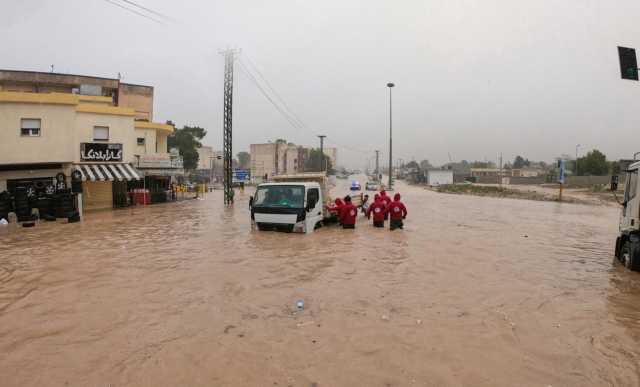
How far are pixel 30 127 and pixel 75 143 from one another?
1903 mm

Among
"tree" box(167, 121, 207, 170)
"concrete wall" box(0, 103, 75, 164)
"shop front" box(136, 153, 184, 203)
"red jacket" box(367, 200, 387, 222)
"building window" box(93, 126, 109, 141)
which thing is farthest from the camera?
"tree" box(167, 121, 207, 170)

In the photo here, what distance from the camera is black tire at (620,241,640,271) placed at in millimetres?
8383

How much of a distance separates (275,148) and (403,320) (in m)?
95.7

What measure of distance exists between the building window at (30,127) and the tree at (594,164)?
285 feet

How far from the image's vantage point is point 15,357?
4.27 metres

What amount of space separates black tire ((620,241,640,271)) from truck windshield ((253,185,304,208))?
829cm

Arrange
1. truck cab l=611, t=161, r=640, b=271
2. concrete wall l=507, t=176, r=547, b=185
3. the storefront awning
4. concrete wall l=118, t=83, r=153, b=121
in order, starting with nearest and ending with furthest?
truck cab l=611, t=161, r=640, b=271, the storefront awning, concrete wall l=118, t=83, r=153, b=121, concrete wall l=507, t=176, r=547, b=185

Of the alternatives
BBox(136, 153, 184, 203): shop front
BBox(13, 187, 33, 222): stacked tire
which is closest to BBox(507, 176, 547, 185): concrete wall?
BBox(136, 153, 184, 203): shop front

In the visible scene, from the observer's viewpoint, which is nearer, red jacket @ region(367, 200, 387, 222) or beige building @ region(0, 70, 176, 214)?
red jacket @ region(367, 200, 387, 222)

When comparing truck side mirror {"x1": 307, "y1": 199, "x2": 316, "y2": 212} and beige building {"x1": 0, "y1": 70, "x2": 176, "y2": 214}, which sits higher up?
beige building {"x1": 0, "y1": 70, "x2": 176, "y2": 214}

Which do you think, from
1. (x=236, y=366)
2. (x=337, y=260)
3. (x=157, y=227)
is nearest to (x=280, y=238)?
(x=337, y=260)

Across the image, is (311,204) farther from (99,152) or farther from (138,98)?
(138,98)

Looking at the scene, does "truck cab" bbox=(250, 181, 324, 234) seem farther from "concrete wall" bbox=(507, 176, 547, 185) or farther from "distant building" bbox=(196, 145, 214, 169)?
"distant building" bbox=(196, 145, 214, 169)

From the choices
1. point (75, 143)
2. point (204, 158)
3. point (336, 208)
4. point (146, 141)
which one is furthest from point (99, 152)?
point (204, 158)
